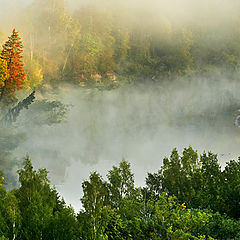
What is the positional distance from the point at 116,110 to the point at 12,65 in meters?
26.9

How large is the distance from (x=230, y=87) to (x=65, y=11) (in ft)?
138

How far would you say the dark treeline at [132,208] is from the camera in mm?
14281

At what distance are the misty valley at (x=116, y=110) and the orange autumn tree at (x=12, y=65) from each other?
0.15 meters

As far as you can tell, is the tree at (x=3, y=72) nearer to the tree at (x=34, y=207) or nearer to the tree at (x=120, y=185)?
the tree at (x=34, y=207)

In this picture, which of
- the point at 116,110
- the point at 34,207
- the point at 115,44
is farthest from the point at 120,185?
the point at 115,44

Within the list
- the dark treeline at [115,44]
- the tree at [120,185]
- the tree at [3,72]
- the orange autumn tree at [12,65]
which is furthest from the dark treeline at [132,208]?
the dark treeline at [115,44]

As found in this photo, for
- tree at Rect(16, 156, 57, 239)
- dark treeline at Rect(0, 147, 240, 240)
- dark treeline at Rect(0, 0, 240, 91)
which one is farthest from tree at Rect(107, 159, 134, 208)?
dark treeline at Rect(0, 0, 240, 91)

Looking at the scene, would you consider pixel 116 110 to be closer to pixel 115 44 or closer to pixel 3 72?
pixel 115 44

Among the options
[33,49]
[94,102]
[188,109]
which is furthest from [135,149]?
[33,49]

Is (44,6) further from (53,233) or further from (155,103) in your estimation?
(53,233)

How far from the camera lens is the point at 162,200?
14.4 m

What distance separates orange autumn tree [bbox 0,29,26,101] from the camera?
1439 inches

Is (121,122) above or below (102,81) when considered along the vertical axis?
below

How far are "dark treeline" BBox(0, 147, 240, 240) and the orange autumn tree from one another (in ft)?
46.3
